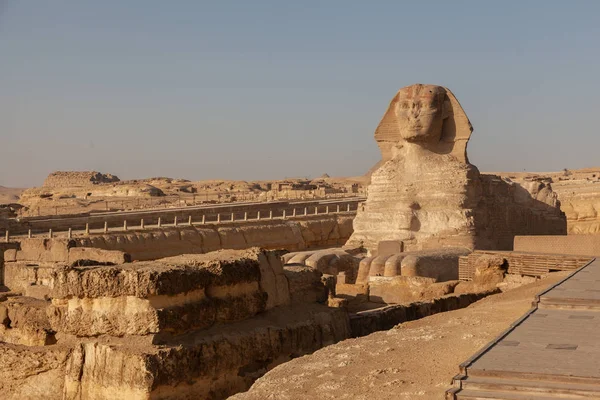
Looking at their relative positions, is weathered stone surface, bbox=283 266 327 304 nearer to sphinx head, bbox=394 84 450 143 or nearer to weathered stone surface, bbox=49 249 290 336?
weathered stone surface, bbox=49 249 290 336

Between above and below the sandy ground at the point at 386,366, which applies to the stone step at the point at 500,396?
above

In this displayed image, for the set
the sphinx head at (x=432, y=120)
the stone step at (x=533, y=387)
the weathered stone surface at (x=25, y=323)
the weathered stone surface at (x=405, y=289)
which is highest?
the sphinx head at (x=432, y=120)

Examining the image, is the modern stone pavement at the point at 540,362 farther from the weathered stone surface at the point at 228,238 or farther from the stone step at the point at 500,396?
the weathered stone surface at the point at 228,238

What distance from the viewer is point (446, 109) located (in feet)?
78.1

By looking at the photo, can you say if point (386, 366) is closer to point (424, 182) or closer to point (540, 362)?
point (540, 362)

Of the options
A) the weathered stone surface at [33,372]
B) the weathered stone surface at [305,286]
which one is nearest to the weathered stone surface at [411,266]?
the weathered stone surface at [305,286]

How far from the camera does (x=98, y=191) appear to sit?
63.8m

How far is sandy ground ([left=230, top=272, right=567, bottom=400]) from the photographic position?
197 inches

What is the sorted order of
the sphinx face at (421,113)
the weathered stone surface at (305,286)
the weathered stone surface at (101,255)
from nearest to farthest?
1. the weathered stone surface at (305,286)
2. the weathered stone surface at (101,255)
3. the sphinx face at (421,113)

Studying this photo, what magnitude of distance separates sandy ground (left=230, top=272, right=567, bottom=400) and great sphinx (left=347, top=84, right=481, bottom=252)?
14.5 metres

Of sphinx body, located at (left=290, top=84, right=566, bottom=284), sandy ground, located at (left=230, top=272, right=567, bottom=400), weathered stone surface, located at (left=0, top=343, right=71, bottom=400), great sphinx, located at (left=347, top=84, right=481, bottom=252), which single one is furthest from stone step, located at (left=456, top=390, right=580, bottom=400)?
great sphinx, located at (left=347, top=84, right=481, bottom=252)

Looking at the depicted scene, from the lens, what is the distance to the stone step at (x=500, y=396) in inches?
174

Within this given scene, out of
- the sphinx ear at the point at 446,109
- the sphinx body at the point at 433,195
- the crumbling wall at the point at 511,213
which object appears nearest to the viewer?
the sphinx body at the point at 433,195

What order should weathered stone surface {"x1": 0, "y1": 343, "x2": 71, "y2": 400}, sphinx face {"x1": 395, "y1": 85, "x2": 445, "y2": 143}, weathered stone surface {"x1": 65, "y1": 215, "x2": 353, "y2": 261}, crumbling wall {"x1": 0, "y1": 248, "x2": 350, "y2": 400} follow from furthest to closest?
sphinx face {"x1": 395, "y1": 85, "x2": 445, "y2": 143}
weathered stone surface {"x1": 65, "y1": 215, "x2": 353, "y2": 261}
weathered stone surface {"x1": 0, "y1": 343, "x2": 71, "y2": 400}
crumbling wall {"x1": 0, "y1": 248, "x2": 350, "y2": 400}
